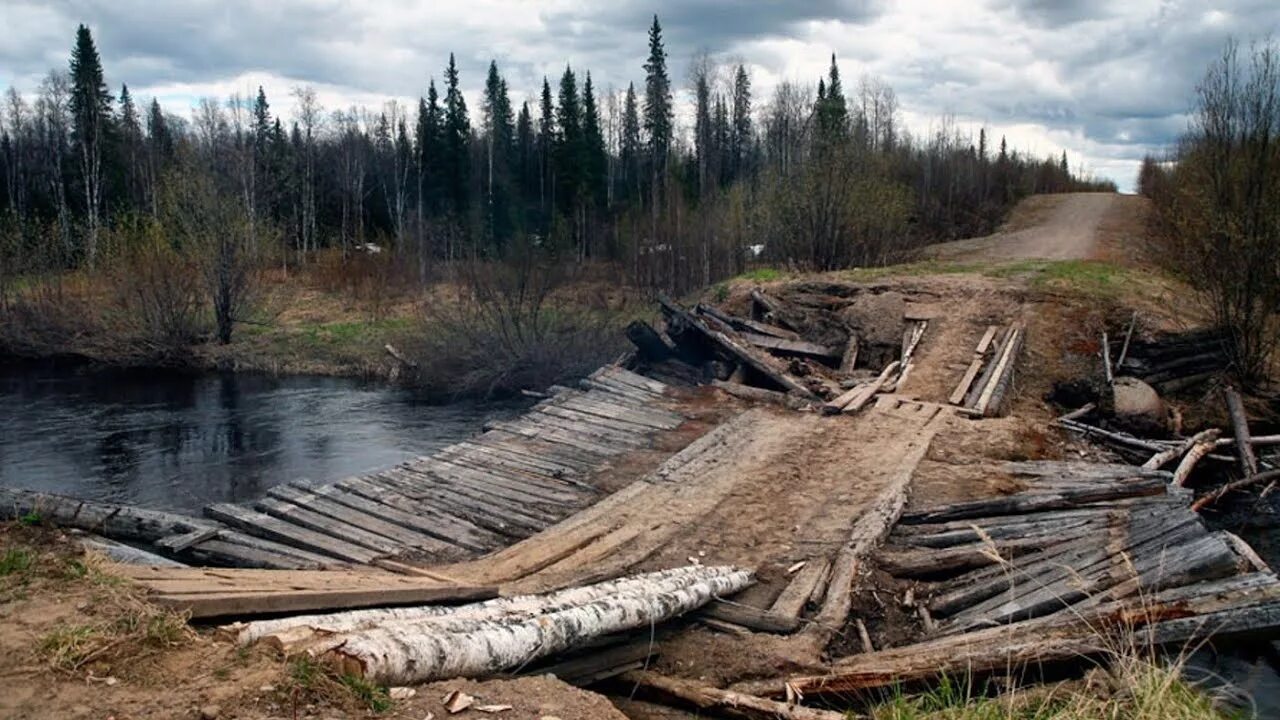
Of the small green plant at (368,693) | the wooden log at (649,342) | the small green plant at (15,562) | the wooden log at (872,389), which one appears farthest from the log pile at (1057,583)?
the wooden log at (649,342)

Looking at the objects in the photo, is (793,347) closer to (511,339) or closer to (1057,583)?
(511,339)

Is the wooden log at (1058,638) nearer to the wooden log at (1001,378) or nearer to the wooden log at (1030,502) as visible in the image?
the wooden log at (1030,502)

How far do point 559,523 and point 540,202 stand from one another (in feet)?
148

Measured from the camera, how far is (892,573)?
27.9 feet

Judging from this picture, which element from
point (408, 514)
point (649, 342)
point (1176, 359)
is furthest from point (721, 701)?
point (1176, 359)

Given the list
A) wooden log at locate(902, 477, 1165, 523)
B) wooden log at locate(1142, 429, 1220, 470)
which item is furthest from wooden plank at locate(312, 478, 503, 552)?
wooden log at locate(1142, 429, 1220, 470)

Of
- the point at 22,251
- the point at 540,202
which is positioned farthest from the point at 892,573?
the point at 540,202

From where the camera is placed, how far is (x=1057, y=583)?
7.43m

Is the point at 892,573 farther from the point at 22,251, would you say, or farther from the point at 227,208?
the point at 22,251

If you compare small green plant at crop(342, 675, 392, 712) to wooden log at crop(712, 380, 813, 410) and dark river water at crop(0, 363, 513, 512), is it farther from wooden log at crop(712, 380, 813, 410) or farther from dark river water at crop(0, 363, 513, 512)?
wooden log at crop(712, 380, 813, 410)

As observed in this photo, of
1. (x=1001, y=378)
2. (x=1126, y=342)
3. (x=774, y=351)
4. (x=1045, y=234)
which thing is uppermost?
(x=1045, y=234)

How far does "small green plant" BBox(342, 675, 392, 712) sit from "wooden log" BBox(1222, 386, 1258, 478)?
1199 centimetres

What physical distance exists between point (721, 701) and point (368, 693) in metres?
2.48

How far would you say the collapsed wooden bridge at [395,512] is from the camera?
8922mm
